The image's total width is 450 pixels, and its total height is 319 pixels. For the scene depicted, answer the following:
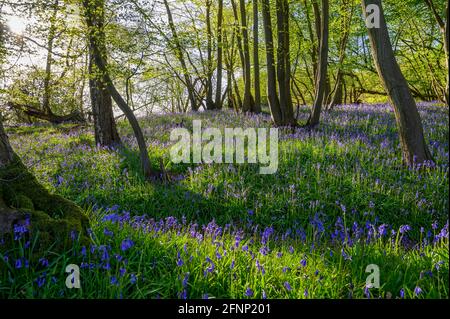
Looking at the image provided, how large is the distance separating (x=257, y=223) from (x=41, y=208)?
320 cm

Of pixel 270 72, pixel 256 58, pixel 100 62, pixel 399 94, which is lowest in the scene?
pixel 399 94

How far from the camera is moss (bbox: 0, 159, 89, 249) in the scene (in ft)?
9.86

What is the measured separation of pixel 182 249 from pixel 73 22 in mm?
5307

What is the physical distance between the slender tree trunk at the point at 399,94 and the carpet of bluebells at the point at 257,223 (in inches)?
14.0

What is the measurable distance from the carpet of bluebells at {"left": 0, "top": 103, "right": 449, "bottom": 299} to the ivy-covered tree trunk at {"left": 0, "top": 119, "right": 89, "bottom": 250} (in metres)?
0.10

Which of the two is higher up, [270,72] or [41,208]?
[270,72]

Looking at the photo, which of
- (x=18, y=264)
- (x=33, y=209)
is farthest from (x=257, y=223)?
(x=18, y=264)

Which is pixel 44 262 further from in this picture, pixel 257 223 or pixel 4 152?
pixel 257 223

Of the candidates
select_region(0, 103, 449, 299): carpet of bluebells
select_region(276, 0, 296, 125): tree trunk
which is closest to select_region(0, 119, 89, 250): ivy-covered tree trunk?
select_region(0, 103, 449, 299): carpet of bluebells

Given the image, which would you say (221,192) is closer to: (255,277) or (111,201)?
(111,201)

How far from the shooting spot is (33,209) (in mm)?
3285

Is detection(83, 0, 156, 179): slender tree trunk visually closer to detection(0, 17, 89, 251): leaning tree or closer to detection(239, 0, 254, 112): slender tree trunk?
detection(0, 17, 89, 251): leaning tree

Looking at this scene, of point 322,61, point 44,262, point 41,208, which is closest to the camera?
point 44,262

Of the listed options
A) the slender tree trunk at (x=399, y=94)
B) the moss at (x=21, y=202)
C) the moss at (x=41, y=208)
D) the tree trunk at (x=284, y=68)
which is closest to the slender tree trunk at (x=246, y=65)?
the tree trunk at (x=284, y=68)
